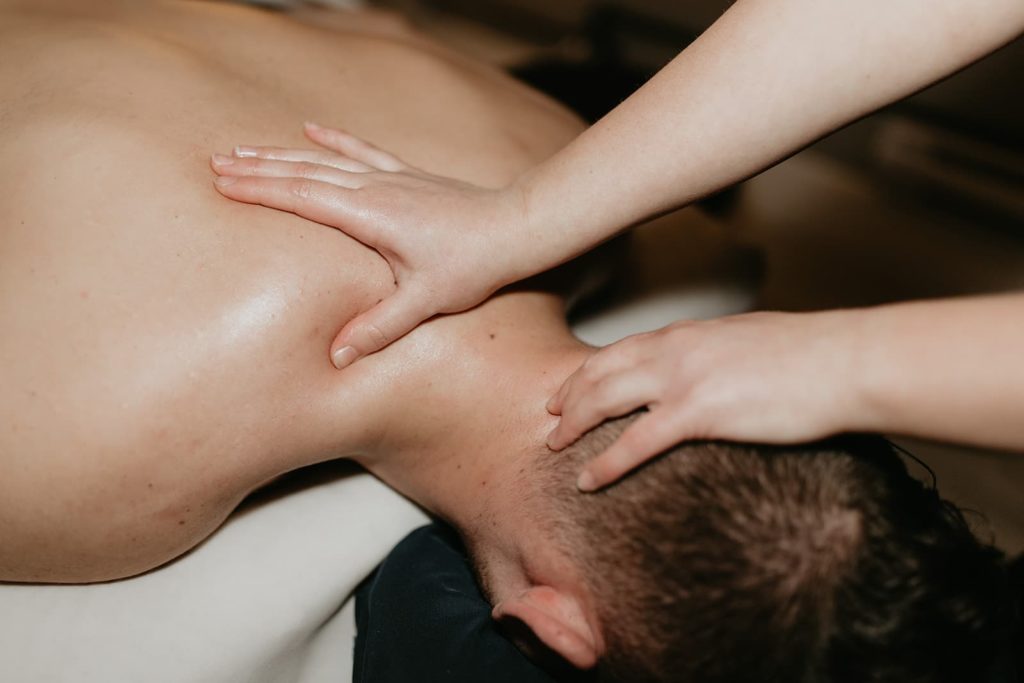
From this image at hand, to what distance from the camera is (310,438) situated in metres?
0.92

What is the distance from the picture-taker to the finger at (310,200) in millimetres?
872

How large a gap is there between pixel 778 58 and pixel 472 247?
39cm

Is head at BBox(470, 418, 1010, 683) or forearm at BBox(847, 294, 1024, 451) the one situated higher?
forearm at BBox(847, 294, 1024, 451)

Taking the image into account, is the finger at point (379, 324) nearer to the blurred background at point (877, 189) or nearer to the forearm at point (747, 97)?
the forearm at point (747, 97)

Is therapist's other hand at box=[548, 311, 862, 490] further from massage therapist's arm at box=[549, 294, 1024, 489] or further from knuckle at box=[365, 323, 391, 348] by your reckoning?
knuckle at box=[365, 323, 391, 348]

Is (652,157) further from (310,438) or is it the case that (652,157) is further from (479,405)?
(310,438)

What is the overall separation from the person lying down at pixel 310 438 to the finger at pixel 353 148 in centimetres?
3

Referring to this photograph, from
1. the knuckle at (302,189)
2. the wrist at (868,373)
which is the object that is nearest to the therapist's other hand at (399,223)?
the knuckle at (302,189)

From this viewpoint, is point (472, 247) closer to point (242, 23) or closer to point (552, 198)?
point (552, 198)

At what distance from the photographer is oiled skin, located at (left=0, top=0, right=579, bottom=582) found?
809mm

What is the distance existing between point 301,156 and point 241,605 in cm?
58

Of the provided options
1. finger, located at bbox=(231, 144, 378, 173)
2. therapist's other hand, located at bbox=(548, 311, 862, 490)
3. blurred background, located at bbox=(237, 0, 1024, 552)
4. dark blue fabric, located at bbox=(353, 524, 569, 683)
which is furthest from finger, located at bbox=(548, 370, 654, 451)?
blurred background, located at bbox=(237, 0, 1024, 552)

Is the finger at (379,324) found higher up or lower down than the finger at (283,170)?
lower down

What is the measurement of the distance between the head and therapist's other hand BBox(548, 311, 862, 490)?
0.05m
